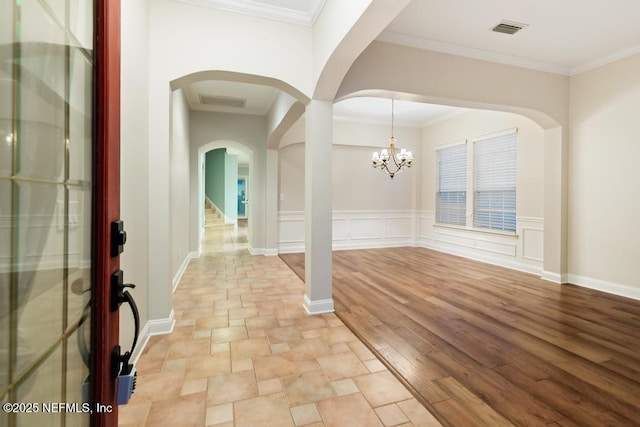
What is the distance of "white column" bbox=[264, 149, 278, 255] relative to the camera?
21.0 ft

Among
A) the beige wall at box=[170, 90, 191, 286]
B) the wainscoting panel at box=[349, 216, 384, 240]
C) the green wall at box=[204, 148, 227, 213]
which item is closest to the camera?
the beige wall at box=[170, 90, 191, 286]

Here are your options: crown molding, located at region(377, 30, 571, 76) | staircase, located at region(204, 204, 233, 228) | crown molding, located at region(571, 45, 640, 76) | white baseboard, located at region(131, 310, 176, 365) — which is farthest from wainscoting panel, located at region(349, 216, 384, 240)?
A: staircase, located at region(204, 204, 233, 228)

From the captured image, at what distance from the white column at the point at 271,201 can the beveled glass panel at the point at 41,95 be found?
5707 mm

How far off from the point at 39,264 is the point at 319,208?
2599 millimetres

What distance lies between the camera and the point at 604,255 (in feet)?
13.0

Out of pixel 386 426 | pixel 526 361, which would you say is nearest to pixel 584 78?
pixel 526 361

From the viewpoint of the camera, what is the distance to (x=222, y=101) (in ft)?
18.2

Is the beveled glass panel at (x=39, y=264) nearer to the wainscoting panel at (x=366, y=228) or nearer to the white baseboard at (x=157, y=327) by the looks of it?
the white baseboard at (x=157, y=327)

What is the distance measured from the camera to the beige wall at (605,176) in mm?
3674

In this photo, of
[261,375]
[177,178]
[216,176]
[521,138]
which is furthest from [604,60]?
[216,176]

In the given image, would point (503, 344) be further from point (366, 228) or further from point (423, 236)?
point (423, 236)

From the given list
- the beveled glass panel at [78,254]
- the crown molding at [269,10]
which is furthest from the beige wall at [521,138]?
the beveled glass panel at [78,254]

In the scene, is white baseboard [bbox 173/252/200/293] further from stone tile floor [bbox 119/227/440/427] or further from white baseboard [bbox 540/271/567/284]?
white baseboard [bbox 540/271/567/284]

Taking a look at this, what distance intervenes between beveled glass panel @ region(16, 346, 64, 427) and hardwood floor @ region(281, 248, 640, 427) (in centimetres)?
177
